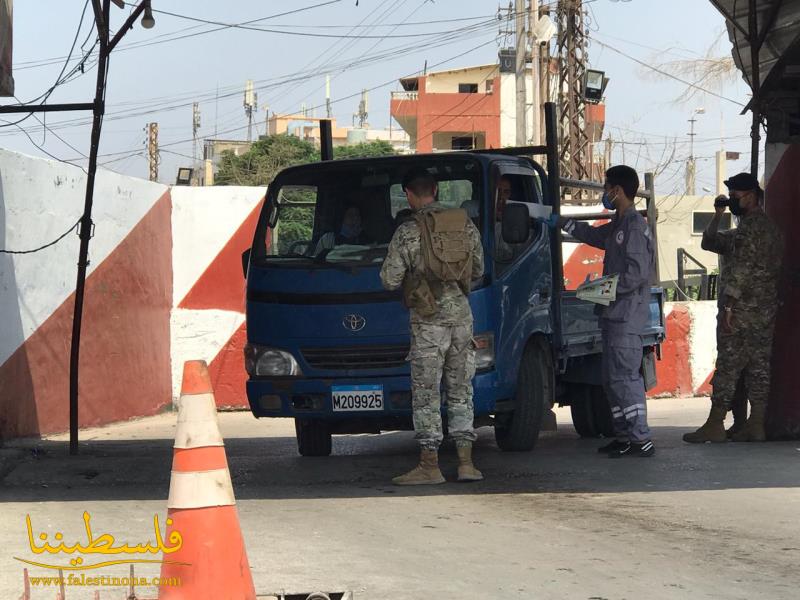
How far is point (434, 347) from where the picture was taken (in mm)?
8375

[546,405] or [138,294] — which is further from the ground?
[138,294]

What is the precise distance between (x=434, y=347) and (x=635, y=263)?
2.01 meters

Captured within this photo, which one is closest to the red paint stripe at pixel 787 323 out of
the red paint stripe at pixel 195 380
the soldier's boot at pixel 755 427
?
the soldier's boot at pixel 755 427

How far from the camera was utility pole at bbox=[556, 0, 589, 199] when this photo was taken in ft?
123

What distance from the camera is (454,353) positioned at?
8.49 metres

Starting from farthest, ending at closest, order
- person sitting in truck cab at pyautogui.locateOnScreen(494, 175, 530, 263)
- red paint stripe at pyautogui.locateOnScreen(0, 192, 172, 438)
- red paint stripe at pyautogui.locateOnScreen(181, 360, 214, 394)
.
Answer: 1. red paint stripe at pyautogui.locateOnScreen(0, 192, 172, 438)
2. person sitting in truck cab at pyautogui.locateOnScreen(494, 175, 530, 263)
3. red paint stripe at pyautogui.locateOnScreen(181, 360, 214, 394)

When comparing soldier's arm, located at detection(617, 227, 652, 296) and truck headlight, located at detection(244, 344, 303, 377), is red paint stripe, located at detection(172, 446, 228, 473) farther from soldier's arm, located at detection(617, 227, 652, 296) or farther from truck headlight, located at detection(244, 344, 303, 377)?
soldier's arm, located at detection(617, 227, 652, 296)

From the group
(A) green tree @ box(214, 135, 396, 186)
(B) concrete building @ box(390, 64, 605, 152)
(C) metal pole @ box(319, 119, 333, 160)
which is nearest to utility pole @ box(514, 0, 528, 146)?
(C) metal pole @ box(319, 119, 333, 160)

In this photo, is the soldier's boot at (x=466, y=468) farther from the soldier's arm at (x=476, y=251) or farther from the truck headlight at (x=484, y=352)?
the soldier's arm at (x=476, y=251)

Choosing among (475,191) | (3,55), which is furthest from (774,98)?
(3,55)

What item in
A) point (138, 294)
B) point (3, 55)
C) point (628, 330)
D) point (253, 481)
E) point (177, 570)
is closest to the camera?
point (177, 570)

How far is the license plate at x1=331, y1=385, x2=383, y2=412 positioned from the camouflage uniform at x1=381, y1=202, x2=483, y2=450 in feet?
1.74

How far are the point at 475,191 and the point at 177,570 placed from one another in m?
5.23

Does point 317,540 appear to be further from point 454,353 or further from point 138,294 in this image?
point 138,294
